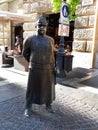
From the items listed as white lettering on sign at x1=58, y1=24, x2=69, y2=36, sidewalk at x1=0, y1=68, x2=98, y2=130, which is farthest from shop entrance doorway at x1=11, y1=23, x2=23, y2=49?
sidewalk at x1=0, y1=68, x2=98, y2=130

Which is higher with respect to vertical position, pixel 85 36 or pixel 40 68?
pixel 85 36

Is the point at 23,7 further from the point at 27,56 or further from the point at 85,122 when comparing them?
the point at 85,122

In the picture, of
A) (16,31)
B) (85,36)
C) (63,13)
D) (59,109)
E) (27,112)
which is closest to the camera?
(27,112)

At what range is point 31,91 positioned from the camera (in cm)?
382

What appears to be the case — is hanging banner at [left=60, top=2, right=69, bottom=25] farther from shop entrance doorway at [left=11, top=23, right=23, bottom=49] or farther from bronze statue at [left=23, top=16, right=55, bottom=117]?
shop entrance doorway at [left=11, top=23, right=23, bottom=49]

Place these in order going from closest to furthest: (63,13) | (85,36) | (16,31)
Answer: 1. (63,13)
2. (85,36)
3. (16,31)

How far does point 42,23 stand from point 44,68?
0.83m

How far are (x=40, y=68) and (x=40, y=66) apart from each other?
1.5 inches

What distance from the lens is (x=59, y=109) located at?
4.28 meters

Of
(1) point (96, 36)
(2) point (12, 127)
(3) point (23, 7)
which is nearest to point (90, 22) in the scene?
(1) point (96, 36)

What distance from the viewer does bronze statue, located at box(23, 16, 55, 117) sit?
367 centimetres

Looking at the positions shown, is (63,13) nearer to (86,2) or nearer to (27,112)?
(86,2)

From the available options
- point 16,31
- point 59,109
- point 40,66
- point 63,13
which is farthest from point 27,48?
point 16,31

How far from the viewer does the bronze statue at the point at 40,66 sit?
3.67 m
